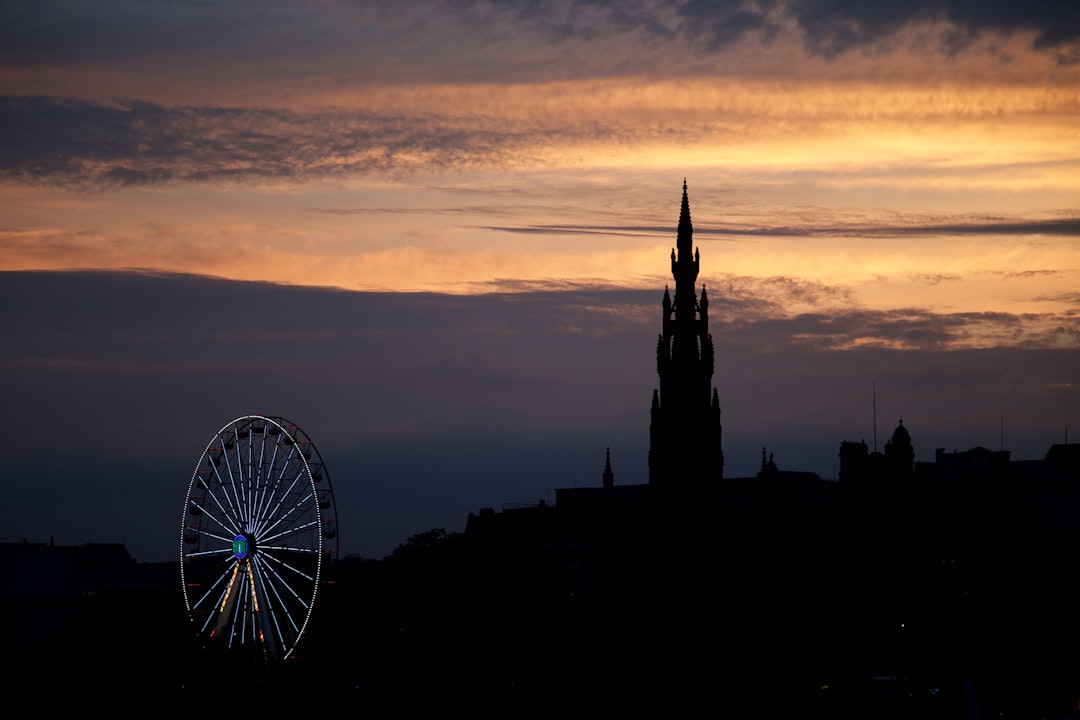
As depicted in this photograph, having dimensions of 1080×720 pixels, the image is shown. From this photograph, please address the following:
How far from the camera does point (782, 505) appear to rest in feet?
574

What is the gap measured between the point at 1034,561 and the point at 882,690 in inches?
2471

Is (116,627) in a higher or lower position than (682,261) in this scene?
lower

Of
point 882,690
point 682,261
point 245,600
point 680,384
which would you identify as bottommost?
point 882,690

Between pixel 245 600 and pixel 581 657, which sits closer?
pixel 245 600

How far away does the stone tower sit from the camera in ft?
558

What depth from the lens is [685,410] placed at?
170 metres

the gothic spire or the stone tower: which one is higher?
the gothic spire

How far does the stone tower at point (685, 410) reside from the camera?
6698 inches

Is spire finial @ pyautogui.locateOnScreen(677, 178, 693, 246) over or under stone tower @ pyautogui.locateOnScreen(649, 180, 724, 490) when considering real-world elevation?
over

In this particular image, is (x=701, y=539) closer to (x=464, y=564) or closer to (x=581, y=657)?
(x=464, y=564)

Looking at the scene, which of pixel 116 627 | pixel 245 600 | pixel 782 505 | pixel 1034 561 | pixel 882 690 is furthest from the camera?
pixel 782 505

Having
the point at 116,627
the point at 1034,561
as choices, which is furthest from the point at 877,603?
the point at 116,627

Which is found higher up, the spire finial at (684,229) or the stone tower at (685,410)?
the spire finial at (684,229)

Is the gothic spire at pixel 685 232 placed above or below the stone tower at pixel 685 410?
above
